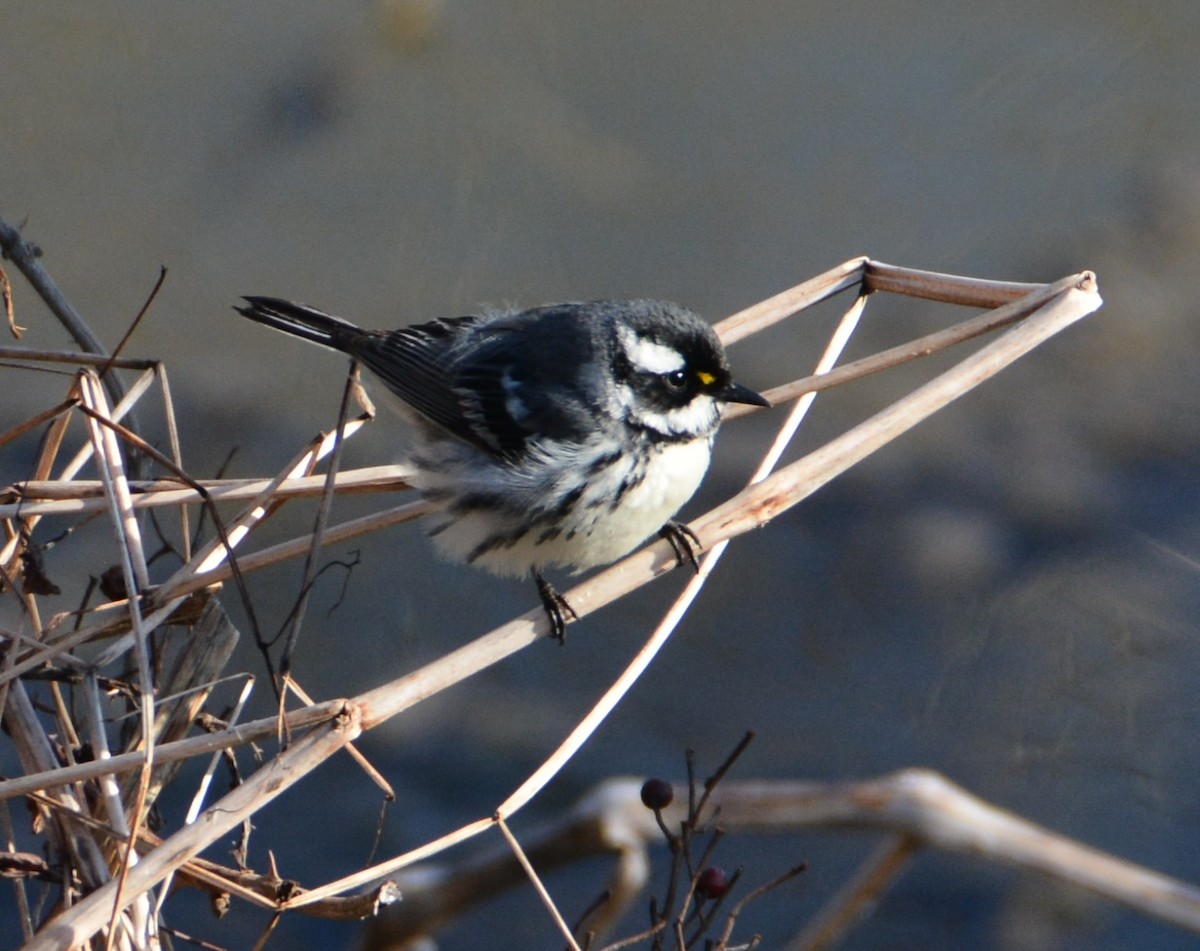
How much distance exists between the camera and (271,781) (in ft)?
7.47

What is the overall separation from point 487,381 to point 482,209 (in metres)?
2.45

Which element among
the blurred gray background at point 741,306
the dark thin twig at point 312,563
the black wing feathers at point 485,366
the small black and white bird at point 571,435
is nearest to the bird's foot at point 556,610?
the small black and white bird at point 571,435

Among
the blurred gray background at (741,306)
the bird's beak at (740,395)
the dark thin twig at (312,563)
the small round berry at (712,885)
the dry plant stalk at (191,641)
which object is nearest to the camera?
the dry plant stalk at (191,641)

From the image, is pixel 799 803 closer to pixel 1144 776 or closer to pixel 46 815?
pixel 46 815

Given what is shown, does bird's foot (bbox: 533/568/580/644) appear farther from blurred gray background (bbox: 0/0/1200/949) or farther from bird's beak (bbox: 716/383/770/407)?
blurred gray background (bbox: 0/0/1200/949)

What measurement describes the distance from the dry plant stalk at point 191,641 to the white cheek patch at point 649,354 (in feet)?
0.51

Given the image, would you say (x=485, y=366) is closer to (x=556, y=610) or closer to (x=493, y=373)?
(x=493, y=373)

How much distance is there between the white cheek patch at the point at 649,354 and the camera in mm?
3508

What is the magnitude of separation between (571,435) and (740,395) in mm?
415

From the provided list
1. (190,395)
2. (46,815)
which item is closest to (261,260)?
(190,395)

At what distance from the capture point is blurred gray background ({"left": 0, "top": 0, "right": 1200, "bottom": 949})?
5043mm

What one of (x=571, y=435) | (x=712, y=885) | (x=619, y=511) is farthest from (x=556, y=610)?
(x=712, y=885)

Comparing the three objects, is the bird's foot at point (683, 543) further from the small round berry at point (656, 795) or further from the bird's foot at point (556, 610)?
the small round berry at point (656, 795)

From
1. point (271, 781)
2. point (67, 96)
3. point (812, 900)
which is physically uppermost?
point (67, 96)
